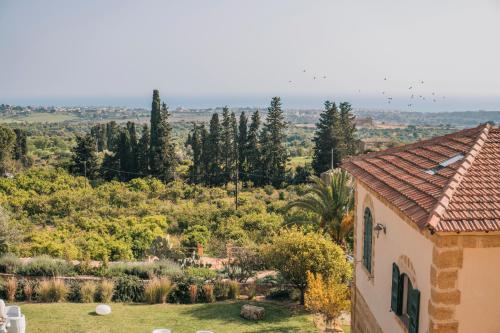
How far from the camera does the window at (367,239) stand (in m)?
10.8

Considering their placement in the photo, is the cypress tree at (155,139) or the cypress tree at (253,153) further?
the cypress tree at (253,153)

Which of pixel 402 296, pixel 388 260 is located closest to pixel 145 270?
pixel 388 260

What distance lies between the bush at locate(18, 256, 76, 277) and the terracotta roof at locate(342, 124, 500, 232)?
36.1 ft

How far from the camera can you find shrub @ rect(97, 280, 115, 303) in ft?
51.6

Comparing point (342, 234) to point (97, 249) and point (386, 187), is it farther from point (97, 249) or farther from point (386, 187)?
point (386, 187)

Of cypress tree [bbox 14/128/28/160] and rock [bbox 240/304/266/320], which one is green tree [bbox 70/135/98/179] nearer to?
cypress tree [bbox 14/128/28/160]

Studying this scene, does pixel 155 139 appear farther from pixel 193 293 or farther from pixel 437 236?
pixel 437 236

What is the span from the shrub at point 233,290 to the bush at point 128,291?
2.92m

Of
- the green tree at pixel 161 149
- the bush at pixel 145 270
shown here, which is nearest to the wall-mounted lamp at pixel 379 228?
the bush at pixel 145 270

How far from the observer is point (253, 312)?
1449 cm

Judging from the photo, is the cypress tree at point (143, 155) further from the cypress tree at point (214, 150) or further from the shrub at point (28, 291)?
the shrub at point (28, 291)

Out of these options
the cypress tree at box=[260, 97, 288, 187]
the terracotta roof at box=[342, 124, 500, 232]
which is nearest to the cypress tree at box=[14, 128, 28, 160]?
the cypress tree at box=[260, 97, 288, 187]

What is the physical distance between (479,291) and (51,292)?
13.0 metres

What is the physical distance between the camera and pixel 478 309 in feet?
23.3
